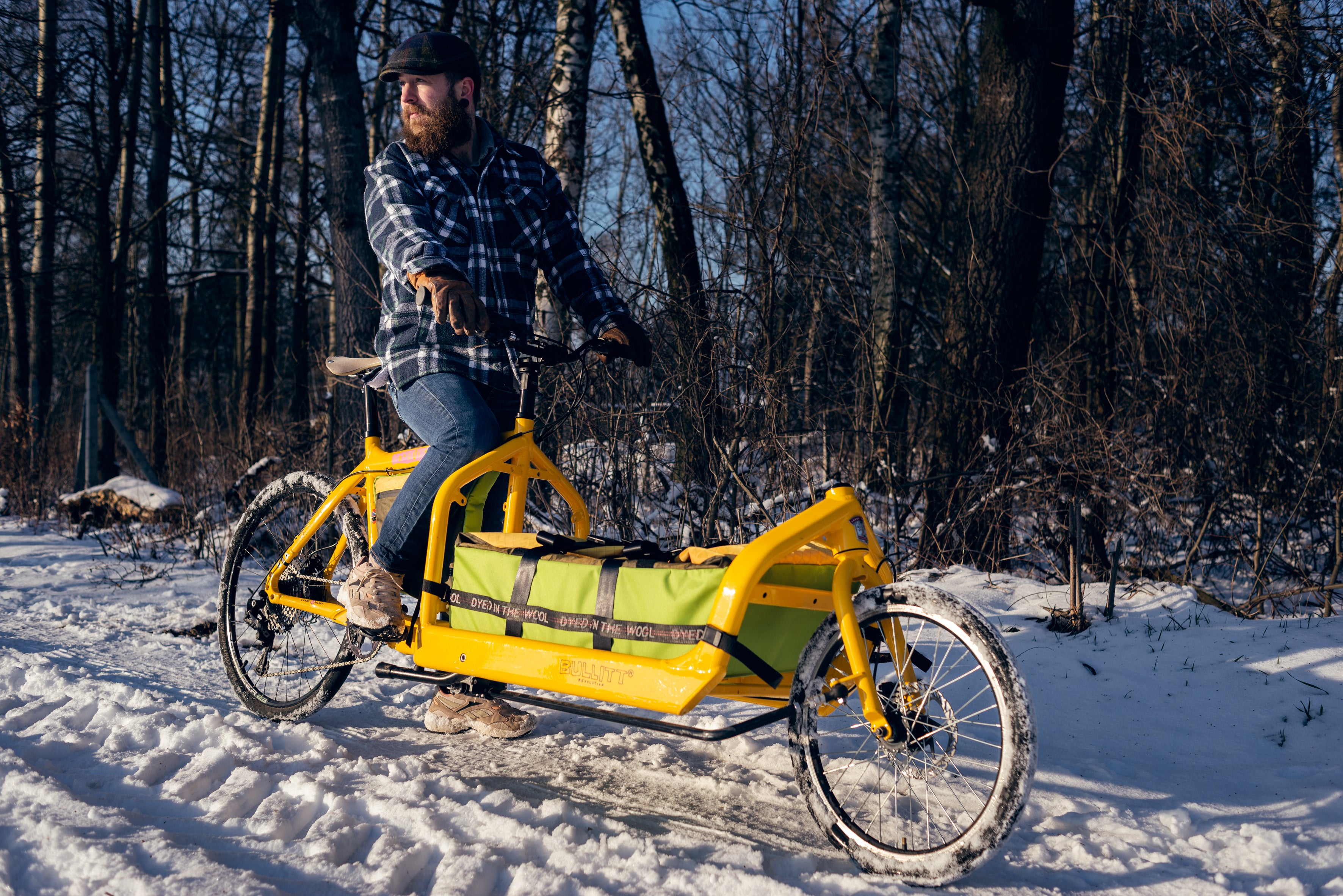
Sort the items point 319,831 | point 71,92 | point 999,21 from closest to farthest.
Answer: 1. point 319,831
2. point 999,21
3. point 71,92

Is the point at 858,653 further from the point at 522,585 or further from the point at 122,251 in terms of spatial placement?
the point at 122,251

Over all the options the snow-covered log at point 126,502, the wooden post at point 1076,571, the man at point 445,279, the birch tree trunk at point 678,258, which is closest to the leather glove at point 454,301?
the man at point 445,279

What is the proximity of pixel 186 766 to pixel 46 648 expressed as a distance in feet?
6.78

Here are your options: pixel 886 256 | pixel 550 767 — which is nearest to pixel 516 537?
pixel 550 767

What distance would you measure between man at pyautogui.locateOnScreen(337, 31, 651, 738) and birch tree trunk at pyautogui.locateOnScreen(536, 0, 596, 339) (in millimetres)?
3468

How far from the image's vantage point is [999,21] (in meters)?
6.00

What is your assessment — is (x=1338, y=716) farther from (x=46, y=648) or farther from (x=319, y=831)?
(x=46, y=648)

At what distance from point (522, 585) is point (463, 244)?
4.04ft

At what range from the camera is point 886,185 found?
7285 mm

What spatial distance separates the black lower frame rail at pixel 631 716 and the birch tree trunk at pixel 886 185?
4.30 m

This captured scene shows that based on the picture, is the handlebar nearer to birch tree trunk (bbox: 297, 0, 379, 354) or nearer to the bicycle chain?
the bicycle chain

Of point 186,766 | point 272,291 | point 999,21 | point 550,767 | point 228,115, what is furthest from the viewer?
point 228,115

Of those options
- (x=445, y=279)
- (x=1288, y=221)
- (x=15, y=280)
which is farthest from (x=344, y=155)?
(x=15, y=280)

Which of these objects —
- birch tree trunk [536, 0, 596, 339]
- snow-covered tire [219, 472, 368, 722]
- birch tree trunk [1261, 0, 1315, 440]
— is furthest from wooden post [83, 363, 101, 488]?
birch tree trunk [1261, 0, 1315, 440]
